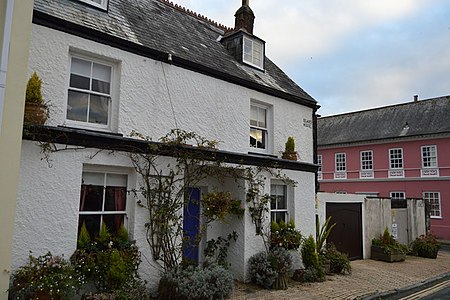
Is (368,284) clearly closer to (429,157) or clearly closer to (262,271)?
(262,271)

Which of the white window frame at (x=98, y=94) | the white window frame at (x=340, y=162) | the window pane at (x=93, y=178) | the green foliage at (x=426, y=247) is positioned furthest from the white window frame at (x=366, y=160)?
the window pane at (x=93, y=178)

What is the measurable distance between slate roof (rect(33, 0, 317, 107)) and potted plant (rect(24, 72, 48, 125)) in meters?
1.35

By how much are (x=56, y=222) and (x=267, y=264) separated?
529 centimetres

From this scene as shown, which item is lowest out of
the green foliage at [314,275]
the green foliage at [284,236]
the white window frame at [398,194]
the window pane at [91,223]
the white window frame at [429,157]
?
the green foliage at [314,275]

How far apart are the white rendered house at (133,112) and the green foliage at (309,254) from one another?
66 cm

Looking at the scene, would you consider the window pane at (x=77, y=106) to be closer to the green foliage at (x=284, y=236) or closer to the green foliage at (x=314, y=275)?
the green foliage at (x=284, y=236)

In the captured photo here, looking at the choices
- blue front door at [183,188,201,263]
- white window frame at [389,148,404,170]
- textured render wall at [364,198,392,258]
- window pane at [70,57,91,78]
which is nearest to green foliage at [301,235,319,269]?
blue front door at [183,188,201,263]

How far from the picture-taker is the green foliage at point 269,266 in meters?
8.81

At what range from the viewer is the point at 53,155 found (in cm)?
630

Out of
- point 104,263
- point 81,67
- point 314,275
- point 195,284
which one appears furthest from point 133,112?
point 314,275

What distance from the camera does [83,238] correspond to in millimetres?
6660

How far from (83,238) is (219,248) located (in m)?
4.05

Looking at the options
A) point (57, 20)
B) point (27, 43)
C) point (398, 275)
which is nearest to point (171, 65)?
point (57, 20)

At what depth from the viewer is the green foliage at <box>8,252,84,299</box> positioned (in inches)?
213
